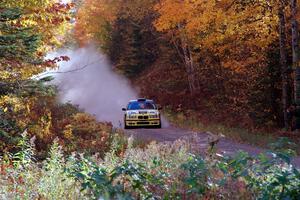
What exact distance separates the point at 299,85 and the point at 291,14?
3.00 meters

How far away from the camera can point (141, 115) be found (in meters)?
23.0

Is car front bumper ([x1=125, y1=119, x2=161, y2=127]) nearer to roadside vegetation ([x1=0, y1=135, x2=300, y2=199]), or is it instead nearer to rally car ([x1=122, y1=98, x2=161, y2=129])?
rally car ([x1=122, y1=98, x2=161, y2=129])

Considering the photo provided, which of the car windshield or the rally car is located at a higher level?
the car windshield

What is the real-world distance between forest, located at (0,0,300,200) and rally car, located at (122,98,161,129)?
239 cm

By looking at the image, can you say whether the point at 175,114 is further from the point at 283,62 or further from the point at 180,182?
the point at 180,182

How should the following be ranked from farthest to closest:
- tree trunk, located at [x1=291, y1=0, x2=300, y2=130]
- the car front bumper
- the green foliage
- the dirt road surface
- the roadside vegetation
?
the car front bumper, tree trunk, located at [x1=291, y1=0, x2=300, y2=130], the dirt road surface, the green foliage, the roadside vegetation

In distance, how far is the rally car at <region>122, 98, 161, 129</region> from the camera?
22938 mm

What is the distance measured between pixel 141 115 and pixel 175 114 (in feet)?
25.1

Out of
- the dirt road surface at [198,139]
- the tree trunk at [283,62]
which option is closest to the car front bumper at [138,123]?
the dirt road surface at [198,139]

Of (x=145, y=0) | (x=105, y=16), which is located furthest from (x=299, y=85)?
(x=105, y=16)

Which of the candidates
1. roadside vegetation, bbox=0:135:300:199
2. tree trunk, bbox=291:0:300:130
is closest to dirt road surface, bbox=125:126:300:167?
tree trunk, bbox=291:0:300:130

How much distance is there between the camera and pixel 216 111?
90.3 ft

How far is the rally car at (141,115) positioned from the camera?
22938mm

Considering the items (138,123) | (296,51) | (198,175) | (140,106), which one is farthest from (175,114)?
(198,175)
